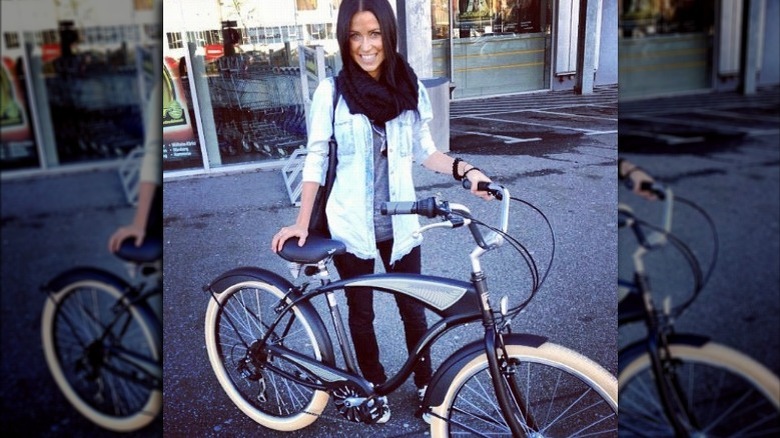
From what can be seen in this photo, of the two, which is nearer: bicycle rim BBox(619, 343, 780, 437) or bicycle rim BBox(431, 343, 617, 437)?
bicycle rim BBox(619, 343, 780, 437)

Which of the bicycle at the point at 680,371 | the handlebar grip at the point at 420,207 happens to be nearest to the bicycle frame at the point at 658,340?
the bicycle at the point at 680,371

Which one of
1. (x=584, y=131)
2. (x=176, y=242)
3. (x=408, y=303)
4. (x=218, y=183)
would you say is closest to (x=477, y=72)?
(x=584, y=131)

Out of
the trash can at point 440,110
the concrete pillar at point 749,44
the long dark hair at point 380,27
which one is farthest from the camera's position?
the trash can at point 440,110

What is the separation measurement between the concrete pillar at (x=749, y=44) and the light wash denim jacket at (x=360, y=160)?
0.74 metres

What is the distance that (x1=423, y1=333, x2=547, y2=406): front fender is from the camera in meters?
1.58

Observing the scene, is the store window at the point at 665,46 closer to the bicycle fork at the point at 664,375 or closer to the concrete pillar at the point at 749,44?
the concrete pillar at the point at 749,44

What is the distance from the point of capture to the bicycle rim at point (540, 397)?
156cm

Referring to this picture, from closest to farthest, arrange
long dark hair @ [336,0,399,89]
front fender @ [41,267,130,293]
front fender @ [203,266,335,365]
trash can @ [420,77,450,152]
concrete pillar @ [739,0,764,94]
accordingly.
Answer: concrete pillar @ [739,0,764,94] → front fender @ [41,267,130,293] → long dark hair @ [336,0,399,89] → trash can @ [420,77,450,152] → front fender @ [203,266,335,365]

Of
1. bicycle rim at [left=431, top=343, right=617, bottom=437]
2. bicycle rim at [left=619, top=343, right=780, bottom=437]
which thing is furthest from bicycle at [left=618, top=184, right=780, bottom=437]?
bicycle rim at [left=431, top=343, right=617, bottom=437]

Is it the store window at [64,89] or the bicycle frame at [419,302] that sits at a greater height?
the store window at [64,89]

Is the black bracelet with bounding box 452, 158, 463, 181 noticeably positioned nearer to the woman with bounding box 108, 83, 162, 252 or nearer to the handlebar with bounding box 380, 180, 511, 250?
the handlebar with bounding box 380, 180, 511, 250

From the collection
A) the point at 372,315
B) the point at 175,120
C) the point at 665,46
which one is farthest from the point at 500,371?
the point at 175,120

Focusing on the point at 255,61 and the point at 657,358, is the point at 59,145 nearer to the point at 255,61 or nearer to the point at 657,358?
the point at 255,61

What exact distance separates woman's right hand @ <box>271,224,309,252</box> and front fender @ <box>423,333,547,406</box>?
20.3 inches
